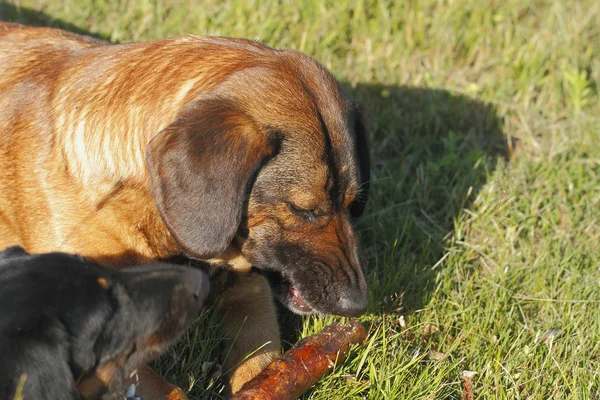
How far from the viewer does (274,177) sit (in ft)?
12.3

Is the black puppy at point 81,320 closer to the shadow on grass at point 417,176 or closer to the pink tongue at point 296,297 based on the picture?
the pink tongue at point 296,297

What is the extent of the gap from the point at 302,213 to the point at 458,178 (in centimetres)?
230

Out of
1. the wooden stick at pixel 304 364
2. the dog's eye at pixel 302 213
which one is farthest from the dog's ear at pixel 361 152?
the wooden stick at pixel 304 364

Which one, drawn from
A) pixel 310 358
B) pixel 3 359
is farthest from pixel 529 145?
pixel 3 359

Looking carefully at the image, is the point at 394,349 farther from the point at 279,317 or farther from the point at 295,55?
the point at 295,55

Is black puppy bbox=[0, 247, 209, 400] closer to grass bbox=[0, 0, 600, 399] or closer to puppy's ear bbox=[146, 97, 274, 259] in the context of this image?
puppy's ear bbox=[146, 97, 274, 259]

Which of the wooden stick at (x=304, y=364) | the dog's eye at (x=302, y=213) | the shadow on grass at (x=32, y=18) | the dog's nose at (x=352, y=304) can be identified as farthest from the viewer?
the shadow on grass at (x=32, y=18)

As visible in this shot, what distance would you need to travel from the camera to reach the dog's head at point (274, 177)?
11.7 feet

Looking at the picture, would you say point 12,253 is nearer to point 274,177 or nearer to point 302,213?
point 274,177

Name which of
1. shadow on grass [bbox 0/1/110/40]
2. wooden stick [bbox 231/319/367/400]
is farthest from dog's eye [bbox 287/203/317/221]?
shadow on grass [bbox 0/1/110/40]

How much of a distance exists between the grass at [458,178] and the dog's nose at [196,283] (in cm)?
68

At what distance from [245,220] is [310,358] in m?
0.73

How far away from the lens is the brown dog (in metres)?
3.62

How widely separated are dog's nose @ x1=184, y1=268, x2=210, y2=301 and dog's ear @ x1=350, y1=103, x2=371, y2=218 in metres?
0.91
